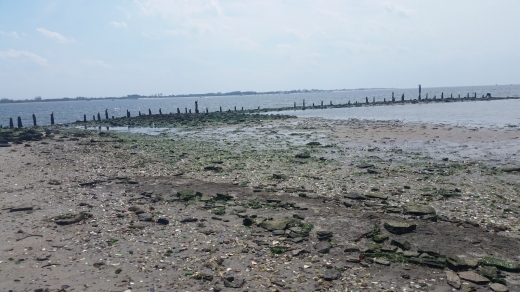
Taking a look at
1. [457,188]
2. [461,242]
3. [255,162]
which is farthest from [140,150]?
[461,242]

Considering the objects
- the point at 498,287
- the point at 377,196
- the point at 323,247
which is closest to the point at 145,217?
the point at 323,247

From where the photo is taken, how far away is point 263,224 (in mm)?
10898

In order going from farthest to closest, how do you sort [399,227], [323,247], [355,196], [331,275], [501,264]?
[355,196]
[399,227]
[323,247]
[501,264]
[331,275]

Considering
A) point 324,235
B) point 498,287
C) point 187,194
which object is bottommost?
point 498,287

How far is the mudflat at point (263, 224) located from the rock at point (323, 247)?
0.10 ft

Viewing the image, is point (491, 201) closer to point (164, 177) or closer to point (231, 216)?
point (231, 216)

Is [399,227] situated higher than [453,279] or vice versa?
[399,227]

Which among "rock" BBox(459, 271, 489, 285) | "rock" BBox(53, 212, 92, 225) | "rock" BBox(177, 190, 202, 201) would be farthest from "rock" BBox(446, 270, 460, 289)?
"rock" BBox(53, 212, 92, 225)

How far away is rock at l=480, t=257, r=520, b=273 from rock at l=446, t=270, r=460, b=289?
38.3 inches

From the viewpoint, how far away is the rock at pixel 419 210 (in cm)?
1162

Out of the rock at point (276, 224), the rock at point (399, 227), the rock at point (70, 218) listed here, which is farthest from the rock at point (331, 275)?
the rock at point (70, 218)

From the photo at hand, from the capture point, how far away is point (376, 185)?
1568 centimetres

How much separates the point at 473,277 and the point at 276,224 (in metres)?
4.79

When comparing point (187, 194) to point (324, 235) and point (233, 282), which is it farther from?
point (233, 282)
